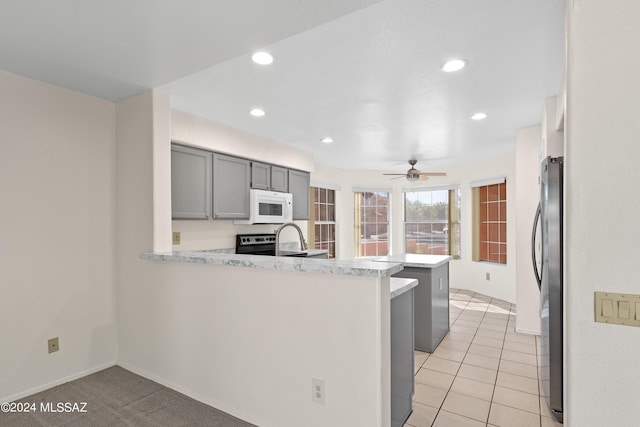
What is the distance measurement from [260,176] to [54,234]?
220 centimetres

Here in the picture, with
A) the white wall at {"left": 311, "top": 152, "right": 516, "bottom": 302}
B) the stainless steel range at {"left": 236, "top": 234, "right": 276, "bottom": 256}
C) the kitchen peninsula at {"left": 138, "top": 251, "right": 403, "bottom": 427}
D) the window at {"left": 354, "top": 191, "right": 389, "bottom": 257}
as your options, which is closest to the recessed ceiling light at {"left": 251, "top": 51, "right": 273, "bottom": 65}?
the kitchen peninsula at {"left": 138, "top": 251, "right": 403, "bottom": 427}

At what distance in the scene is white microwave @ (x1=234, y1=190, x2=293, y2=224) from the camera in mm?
4059

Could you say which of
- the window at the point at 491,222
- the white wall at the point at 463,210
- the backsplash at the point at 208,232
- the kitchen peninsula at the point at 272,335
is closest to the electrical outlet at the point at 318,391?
the kitchen peninsula at the point at 272,335

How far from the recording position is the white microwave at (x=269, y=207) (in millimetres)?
4059

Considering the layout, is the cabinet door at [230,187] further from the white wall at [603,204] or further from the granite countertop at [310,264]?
the white wall at [603,204]

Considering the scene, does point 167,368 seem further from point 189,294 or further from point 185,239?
point 185,239

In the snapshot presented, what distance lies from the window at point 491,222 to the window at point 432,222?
0.43 meters

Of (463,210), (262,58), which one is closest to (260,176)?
(262,58)

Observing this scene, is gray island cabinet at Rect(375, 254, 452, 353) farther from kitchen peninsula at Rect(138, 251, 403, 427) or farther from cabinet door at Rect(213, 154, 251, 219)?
cabinet door at Rect(213, 154, 251, 219)

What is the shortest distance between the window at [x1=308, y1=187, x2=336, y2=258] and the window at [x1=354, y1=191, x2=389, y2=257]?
59 centimetres

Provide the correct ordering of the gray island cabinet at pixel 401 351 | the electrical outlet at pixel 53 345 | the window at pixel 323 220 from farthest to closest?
1. the window at pixel 323 220
2. the electrical outlet at pixel 53 345
3. the gray island cabinet at pixel 401 351

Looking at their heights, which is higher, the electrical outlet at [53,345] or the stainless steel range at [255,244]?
the stainless steel range at [255,244]

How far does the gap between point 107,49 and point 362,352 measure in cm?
231

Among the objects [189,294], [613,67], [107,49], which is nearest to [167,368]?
[189,294]
